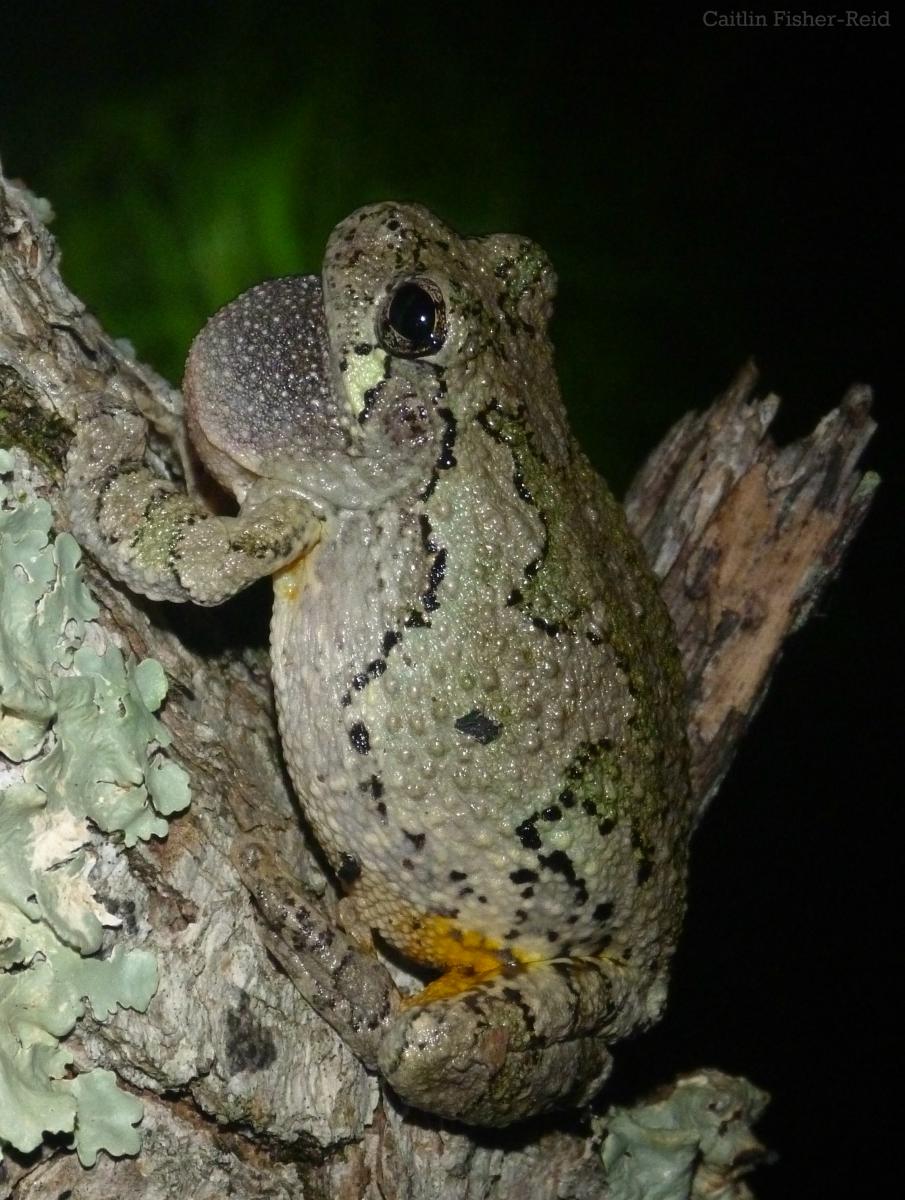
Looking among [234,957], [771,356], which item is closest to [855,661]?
[771,356]

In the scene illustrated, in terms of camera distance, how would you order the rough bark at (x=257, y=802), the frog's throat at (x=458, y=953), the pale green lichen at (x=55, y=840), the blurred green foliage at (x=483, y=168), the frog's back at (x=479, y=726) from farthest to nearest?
the blurred green foliage at (x=483, y=168) → the frog's throat at (x=458, y=953) → the frog's back at (x=479, y=726) → the rough bark at (x=257, y=802) → the pale green lichen at (x=55, y=840)

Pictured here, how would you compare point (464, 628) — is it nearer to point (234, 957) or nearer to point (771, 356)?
point (234, 957)

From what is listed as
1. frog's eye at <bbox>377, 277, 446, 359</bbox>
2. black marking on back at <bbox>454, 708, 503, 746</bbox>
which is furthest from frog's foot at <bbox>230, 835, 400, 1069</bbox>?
frog's eye at <bbox>377, 277, 446, 359</bbox>

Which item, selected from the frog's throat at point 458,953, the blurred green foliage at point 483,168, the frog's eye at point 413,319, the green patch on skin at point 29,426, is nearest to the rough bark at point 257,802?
the green patch on skin at point 29,426

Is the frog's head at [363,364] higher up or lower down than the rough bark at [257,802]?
higher up

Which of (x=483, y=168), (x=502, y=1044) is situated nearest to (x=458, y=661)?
(x=502, y=1044)

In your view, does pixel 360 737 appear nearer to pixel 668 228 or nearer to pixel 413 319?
pixel 413 319

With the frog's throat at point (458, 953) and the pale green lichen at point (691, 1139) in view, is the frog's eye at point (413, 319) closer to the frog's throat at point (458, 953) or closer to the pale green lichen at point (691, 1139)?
the frog's throat at point (458, 953)
